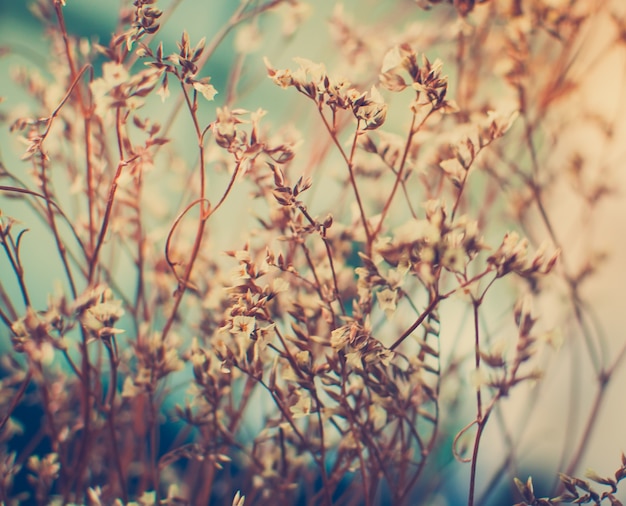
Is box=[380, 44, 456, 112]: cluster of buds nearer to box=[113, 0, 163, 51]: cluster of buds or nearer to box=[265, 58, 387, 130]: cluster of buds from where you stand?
box=[265, 58, 387, 130]: cluster of buds

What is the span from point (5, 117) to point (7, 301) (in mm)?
226

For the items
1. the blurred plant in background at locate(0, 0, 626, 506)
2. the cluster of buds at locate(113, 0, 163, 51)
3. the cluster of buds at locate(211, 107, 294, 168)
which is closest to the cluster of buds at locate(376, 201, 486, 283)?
the blurred plant in background at locate(0, 0, 626, 506)

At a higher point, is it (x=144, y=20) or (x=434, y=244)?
(x=144, y=20)

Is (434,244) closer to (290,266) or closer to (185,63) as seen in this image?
(290,266)

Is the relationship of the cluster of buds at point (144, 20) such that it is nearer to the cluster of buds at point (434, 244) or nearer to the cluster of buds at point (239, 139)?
the cluster of buds at point (239, 139)

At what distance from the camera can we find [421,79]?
1.26ft

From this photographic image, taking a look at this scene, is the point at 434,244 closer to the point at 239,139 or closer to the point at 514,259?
the point at 514,259

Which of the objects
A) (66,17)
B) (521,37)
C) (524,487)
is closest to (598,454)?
(524,487)

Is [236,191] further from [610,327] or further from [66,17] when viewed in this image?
[610,327]

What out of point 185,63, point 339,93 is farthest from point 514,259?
point 185,63

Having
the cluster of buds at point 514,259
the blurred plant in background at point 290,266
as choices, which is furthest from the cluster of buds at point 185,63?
the cluster of buds at point 514,259

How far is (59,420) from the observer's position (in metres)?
0.64

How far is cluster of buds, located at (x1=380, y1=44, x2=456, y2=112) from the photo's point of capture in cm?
38

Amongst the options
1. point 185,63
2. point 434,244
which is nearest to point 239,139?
point 185,63
